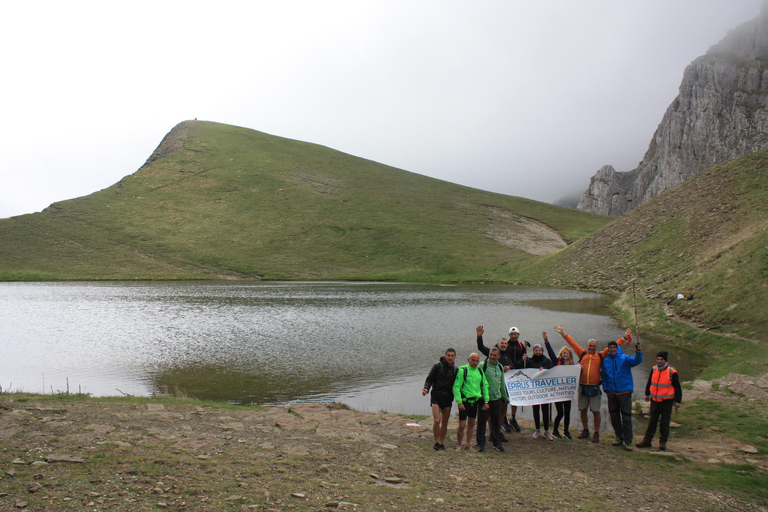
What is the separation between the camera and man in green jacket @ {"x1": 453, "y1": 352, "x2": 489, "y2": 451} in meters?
11.5

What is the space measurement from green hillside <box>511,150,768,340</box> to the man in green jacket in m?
17.4

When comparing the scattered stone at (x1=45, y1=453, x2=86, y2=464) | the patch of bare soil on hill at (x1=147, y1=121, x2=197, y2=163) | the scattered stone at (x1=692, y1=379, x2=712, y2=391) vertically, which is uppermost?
the patch of bare soil on hill at (x1=147, y1=121, x2=197, y2=163)

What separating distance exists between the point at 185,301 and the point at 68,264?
4573cm

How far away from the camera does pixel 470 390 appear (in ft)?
37.8

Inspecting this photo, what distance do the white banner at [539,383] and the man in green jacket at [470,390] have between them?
1572 millimetres

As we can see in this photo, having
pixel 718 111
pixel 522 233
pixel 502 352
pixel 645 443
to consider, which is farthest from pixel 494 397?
pixel 718 111

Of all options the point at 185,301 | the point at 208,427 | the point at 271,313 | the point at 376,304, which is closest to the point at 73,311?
the point at 185,301

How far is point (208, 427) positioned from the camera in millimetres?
12062

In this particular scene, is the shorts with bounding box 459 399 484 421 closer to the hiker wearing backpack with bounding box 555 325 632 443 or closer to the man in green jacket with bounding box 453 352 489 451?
the man in green jacket with bounding box 453 352 489 451

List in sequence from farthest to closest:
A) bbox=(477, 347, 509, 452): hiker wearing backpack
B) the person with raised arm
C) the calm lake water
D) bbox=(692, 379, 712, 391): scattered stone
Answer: the calm lake water
bbox=(692, 379, 712, 391): scattered stone
the person with raised arm
bbox=(477, 347, 509, 452): hiker wearing backpack

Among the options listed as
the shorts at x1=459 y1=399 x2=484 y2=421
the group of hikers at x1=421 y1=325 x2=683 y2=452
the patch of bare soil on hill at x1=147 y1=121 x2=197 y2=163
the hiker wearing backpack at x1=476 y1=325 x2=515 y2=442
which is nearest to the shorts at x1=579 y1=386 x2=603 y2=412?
the group of hikers at x1=421 y1=325 x2=683 y2=452

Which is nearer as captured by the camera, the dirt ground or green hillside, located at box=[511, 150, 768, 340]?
the dirt ground

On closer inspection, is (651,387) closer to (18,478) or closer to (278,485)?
(278,485)

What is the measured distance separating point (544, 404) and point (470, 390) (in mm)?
3083
